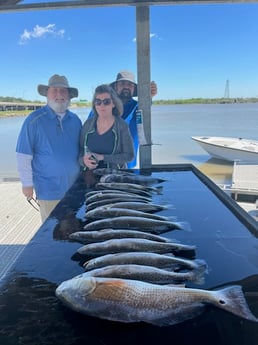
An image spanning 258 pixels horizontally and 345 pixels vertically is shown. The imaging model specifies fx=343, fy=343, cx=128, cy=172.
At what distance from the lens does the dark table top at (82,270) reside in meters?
0.96

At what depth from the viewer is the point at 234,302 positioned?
106 cm

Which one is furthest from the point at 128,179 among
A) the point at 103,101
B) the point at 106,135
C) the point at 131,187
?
the point at 103,101

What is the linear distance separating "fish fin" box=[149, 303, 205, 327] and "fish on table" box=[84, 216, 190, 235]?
2.25ft

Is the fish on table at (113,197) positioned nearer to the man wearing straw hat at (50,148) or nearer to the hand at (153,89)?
the man wearing straw hat at (50,148)

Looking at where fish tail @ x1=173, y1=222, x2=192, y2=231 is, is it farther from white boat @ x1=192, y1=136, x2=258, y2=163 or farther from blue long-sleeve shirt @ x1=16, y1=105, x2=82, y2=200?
→ white boat @ x1=192, y1=136, x2=258, y2=163

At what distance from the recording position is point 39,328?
1004 mm

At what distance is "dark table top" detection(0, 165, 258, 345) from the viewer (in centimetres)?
96

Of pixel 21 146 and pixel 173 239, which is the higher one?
pixel 21 146

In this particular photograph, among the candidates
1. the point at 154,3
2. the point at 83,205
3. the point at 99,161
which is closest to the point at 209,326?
the point at 83,205

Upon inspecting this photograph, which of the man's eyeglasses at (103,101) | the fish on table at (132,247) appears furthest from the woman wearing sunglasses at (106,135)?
the fish on table at (132,247)

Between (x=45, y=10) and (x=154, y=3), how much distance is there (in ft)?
3.91

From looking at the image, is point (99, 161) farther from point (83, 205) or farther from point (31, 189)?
point (83, 205)

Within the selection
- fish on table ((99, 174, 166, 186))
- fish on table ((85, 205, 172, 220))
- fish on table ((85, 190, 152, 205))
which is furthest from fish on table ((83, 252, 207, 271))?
fish on table ((99, 174, 166, 186))

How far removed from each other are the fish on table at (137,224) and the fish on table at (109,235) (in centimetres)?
11
